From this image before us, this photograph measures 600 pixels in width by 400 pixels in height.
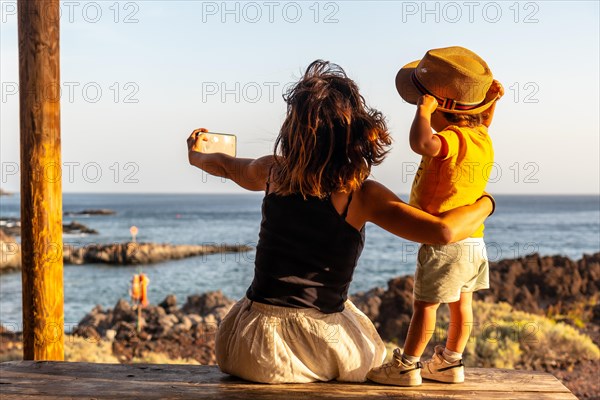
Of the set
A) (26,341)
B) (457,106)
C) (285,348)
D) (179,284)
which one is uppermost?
(457,106)

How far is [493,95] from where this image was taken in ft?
8.05

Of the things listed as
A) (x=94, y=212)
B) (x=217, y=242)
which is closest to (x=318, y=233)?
(x=217, y=242)

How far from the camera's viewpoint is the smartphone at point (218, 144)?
106 inches

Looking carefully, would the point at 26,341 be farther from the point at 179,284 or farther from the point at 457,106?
the point at 179,284

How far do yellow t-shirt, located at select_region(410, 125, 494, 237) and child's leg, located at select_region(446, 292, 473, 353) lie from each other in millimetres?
353

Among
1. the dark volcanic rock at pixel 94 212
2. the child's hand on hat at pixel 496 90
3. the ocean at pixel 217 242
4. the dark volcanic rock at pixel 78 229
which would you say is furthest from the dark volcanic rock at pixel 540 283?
the dark volcanic rock at pixel 94 212

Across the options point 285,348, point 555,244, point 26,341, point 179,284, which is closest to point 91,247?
point 179,284

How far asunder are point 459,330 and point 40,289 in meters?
2.16

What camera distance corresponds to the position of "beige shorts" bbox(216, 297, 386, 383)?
7.54ft

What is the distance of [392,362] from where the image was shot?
2359 millimetres

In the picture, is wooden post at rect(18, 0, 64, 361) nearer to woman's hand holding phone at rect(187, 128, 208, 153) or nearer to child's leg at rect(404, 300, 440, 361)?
woman's hand holding phone at rect(187, 128, 208, 153)

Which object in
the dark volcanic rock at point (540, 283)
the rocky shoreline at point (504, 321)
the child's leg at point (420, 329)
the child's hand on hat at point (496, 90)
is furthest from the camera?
the dark volcanic rock at point (540, 283)

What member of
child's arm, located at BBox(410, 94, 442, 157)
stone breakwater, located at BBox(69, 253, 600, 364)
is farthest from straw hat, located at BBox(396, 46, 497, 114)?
stone breakwater, located at BBox(69, 253, 600, 364)

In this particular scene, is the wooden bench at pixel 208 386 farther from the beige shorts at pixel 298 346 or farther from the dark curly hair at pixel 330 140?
the dark curly hair at pixel 330 140
